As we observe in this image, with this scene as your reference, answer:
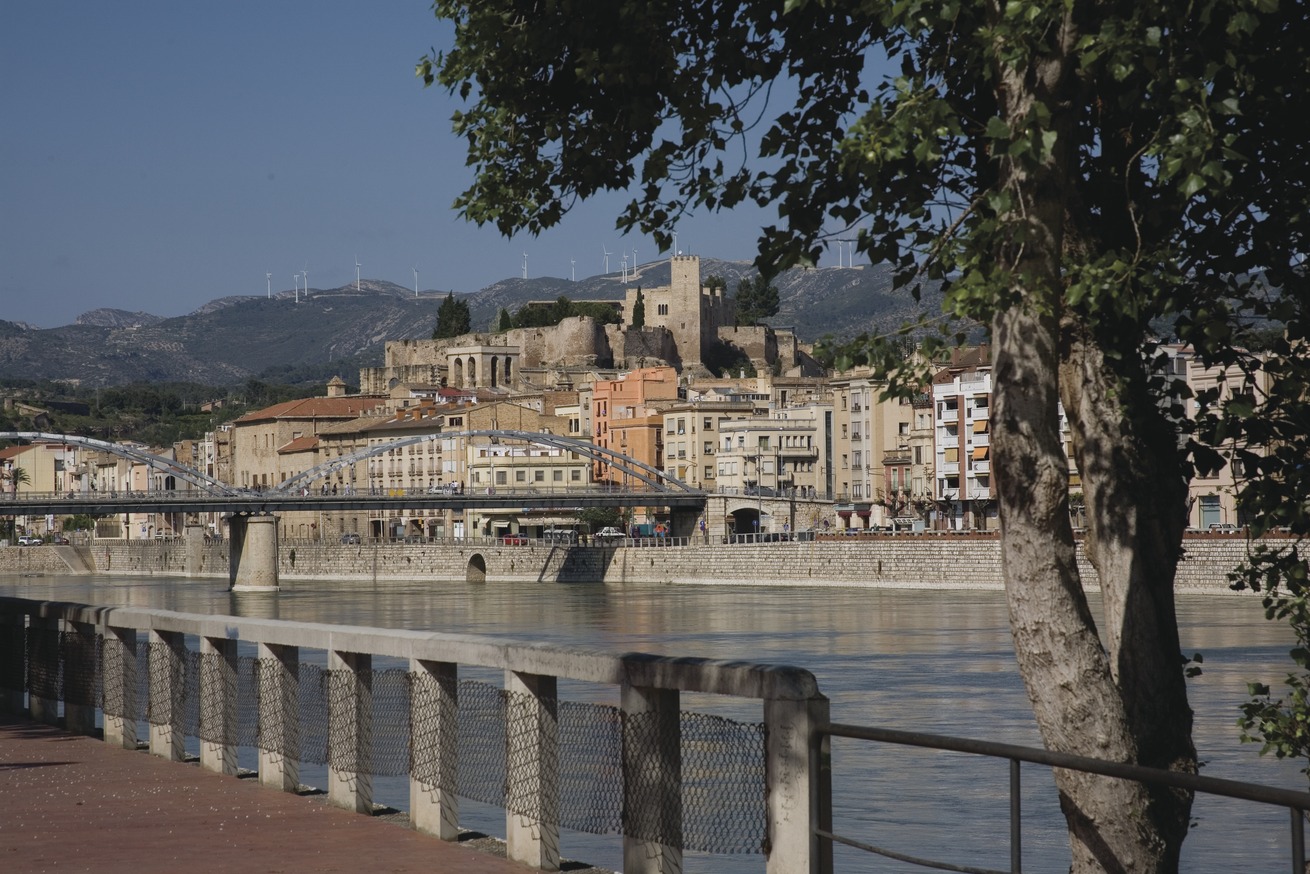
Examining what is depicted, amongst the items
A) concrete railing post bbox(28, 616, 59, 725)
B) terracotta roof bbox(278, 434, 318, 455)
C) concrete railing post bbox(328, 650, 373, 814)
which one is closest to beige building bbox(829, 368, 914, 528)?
terracotta roof bbox(278, 434, 318, 455)

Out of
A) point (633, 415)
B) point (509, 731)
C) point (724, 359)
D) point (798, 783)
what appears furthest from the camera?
point (724, 359)

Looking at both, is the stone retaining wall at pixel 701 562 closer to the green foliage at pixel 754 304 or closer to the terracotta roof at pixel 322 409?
the terracotta roof at pixel 322 409

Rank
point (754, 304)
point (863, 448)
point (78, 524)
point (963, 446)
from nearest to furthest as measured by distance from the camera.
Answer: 1. point (963, 446)
2. point (863, 448)
3. point (78, 524)
4. point (754, 304)

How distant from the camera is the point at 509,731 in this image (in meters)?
7.53

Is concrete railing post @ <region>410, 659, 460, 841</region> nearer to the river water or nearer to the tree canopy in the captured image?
the tree canopy

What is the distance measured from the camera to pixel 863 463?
95.3m

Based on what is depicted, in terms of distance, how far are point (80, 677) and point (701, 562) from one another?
235 ft

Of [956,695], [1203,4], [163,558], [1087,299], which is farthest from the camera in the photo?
[163,558]

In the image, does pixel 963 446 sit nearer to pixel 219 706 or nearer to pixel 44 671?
pixel 44 671

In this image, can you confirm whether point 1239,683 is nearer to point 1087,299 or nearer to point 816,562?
point 1087,299

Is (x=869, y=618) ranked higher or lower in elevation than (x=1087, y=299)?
lower

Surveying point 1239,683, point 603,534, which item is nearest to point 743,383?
point 603,534

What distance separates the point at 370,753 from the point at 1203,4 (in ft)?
15.2

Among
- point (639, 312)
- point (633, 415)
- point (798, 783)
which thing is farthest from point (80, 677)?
point (639, 312)
